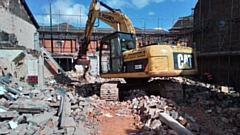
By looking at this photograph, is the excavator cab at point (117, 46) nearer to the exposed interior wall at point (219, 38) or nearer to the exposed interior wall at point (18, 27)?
the exposed interior wall at point (18, 27)

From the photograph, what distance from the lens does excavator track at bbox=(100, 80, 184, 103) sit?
22.5 feet

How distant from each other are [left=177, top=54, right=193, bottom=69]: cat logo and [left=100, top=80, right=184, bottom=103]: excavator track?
2.50 ft

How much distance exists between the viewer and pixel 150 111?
529 centimetres

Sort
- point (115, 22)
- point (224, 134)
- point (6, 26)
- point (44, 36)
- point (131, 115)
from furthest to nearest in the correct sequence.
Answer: point (44, 36), point (6, 26), point (115, 22), point (131, 115), point (224, 134)

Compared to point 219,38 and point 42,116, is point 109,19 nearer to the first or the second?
point 42,116

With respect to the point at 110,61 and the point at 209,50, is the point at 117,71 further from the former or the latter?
the point at 209,50

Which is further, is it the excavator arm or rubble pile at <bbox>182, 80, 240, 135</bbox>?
the excavator arm

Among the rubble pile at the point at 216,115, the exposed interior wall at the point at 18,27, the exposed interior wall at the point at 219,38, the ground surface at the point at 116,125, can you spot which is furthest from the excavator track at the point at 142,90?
the exposed interior wall at the point at 18,27

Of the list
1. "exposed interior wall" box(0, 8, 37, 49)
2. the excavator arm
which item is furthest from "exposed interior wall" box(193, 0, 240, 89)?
"exposed interior wall" box(0, 8, 37, 49)

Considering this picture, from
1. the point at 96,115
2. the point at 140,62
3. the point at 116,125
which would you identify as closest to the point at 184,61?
the point at 140,62

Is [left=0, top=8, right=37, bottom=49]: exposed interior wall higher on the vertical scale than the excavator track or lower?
higher

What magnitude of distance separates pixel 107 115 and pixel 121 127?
0.89 meters

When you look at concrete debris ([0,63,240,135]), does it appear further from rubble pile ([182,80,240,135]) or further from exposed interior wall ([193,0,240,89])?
exposed interior wall ([193,0,240,89])

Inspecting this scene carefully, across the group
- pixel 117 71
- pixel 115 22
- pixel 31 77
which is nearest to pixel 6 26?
pixel 31 77
